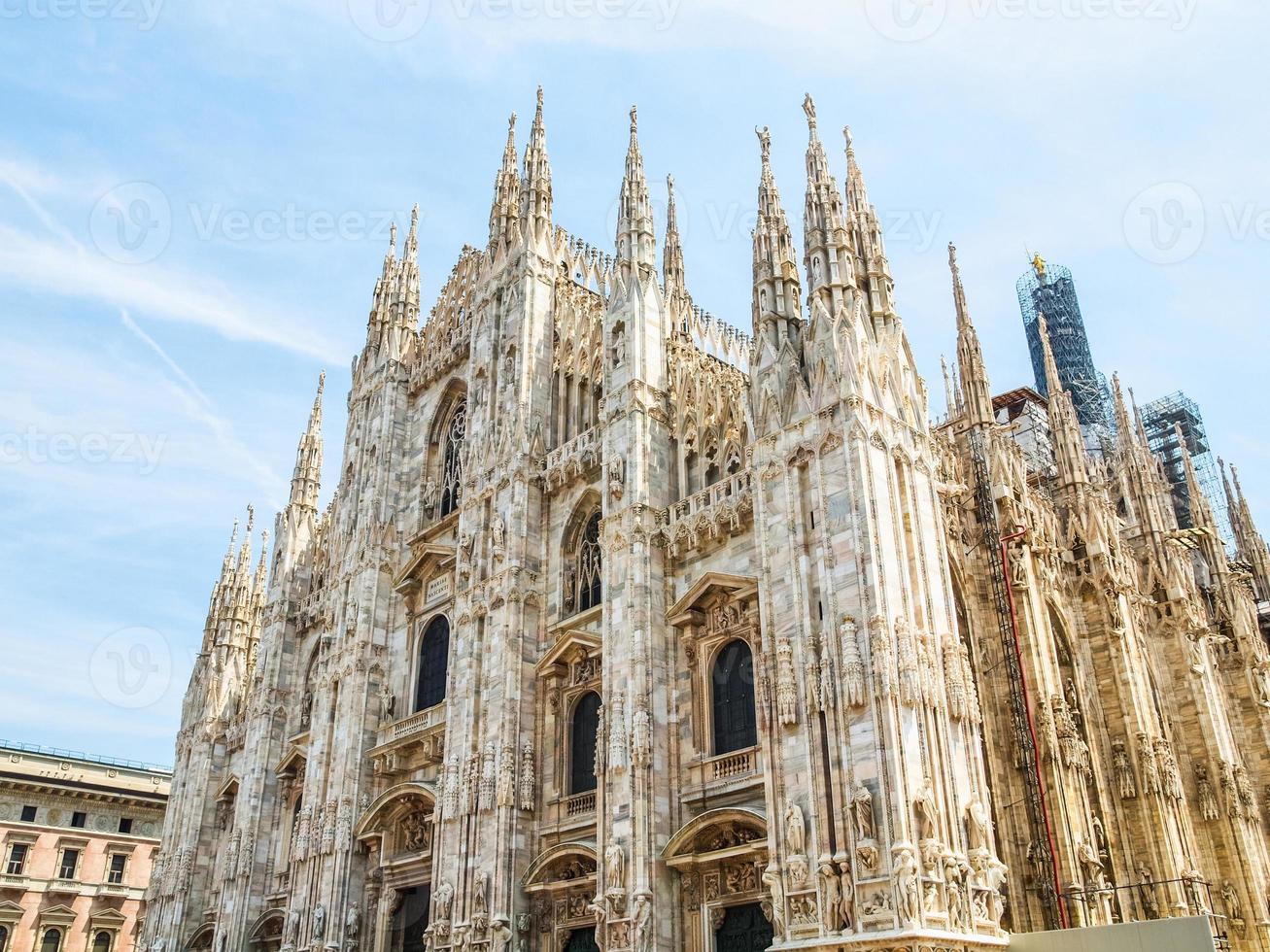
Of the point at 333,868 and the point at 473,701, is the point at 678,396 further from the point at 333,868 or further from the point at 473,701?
the point at 333,868

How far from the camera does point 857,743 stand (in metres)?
19.2

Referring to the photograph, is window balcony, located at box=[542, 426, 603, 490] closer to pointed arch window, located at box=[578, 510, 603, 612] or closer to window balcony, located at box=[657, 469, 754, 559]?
pointed arch window, located at box=[578, 510, 603, 612]

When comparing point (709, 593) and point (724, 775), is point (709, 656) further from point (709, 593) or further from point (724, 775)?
point (724, 775)

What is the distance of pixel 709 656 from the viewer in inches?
963

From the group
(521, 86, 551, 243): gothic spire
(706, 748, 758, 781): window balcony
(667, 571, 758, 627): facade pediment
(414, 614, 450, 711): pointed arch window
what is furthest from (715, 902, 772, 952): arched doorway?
(521, 86, 551, 243): gothic spire

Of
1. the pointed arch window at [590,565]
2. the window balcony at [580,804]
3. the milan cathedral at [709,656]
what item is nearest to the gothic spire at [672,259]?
the milan cathedral at [709,656]

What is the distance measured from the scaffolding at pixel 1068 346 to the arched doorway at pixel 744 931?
41.5 metres

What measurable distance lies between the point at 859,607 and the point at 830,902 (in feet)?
16.6

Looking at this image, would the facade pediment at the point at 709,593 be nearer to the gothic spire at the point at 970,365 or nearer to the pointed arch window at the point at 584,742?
the pointed arch window at the point at 584,742

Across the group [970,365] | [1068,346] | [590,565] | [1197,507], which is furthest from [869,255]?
[1068,346]

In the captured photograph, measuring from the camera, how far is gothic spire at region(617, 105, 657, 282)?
30.3 meters

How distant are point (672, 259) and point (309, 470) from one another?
61.4 feet

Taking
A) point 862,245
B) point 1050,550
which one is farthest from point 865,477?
point 1050,550

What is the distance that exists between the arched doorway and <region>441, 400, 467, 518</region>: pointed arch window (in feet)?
56.1
